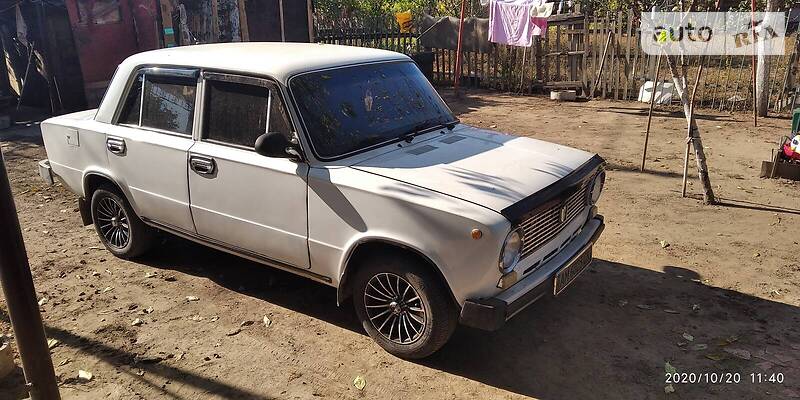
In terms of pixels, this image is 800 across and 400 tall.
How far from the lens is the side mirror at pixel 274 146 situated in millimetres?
3828

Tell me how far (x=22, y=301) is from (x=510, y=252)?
2520 mm

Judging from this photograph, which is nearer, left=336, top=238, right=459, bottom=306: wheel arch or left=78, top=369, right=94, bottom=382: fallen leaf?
left=336, top=238, right=459, bottom=306: wheel arch

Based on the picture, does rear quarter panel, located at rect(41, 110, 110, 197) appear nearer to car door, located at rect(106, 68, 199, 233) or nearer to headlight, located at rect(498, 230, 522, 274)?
car door, located at rect(106, 68, 199, 233)

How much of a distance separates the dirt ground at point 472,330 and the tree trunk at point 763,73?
210 inches

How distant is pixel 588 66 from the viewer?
14.0 metres

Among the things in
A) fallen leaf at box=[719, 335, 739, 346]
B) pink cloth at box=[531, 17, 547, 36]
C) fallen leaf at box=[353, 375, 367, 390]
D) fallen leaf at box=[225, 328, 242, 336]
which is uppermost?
pink cloth at box=[531, 17, 547, 36]

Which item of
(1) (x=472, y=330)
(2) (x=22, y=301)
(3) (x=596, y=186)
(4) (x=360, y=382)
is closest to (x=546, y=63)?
(3) (x=596, y=186)

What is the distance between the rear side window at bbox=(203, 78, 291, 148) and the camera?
4141 millimetres

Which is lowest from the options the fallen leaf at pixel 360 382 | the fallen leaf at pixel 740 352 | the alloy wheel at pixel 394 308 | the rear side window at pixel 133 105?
the fallen leaf at pixel 360 382

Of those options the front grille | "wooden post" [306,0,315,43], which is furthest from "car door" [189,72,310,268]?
"wooden post" [306,0,315,43]

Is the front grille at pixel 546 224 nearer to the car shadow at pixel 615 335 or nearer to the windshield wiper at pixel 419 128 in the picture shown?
the car shadow at pixel 615 335

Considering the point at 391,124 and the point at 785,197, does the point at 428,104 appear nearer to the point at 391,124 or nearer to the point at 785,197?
the point at 391,124

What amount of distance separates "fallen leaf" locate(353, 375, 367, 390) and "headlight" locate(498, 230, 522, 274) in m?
1.12

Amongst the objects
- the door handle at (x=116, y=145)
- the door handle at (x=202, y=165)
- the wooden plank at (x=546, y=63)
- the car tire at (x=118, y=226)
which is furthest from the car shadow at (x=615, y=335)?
the wooden plank at (x=546, y=63)
